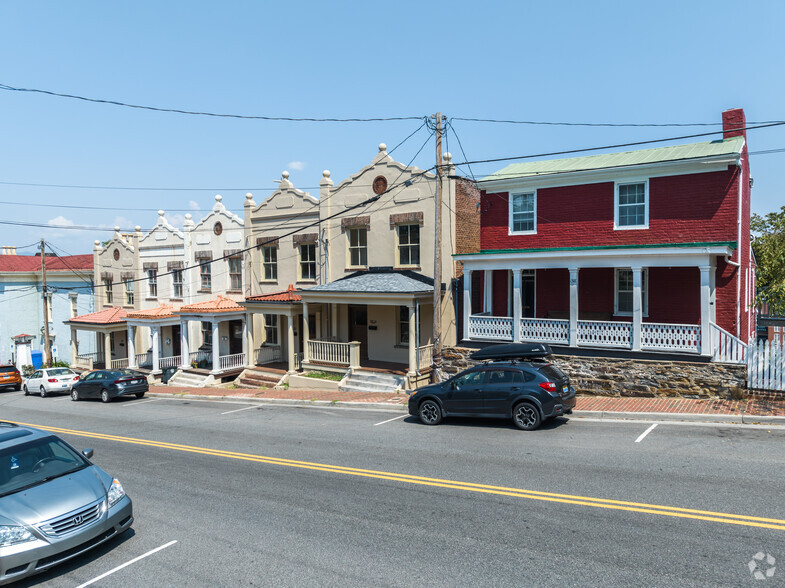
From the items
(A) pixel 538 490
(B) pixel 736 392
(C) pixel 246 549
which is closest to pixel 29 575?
(C) pixel 246 549

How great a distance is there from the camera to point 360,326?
24312 mm

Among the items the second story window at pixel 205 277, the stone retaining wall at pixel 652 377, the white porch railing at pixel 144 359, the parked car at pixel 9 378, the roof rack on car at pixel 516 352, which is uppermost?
the second story window at pixel 205 277

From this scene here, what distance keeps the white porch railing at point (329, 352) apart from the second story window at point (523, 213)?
25.9 ft

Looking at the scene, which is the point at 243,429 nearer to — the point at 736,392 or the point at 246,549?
the point at 246,549

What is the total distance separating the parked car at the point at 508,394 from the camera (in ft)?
40.5

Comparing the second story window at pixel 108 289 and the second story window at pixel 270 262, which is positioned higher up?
the second story window at pixel 270 262

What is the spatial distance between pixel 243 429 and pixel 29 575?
29.5ft

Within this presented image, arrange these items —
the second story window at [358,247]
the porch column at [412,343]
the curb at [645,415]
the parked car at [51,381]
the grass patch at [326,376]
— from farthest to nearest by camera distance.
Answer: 1. the parked car at [51,381]
2. the second story window at [358,247]
3. the grass patch at [326,376]
4. the porch column at [412,343]
5. the curb at [645,415]

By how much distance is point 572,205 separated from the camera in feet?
62.3

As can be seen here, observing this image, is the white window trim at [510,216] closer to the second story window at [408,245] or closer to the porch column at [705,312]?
the second story window at [408,245]

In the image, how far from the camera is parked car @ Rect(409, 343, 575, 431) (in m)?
12.4

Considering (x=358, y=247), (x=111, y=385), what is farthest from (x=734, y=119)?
(x=111, y=385)

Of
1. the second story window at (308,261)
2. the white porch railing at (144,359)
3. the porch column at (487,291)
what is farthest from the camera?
the white porch railing at (144,359)

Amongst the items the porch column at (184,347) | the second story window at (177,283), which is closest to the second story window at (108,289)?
the second story window at (177,283)
